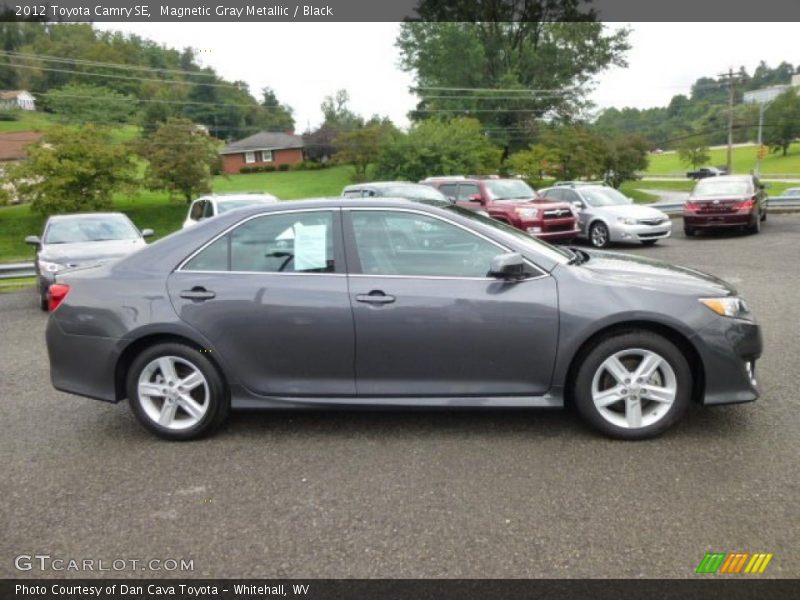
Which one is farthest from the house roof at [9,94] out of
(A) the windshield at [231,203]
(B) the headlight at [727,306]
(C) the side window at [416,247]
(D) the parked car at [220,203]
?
(B) the headlight at [727,306]

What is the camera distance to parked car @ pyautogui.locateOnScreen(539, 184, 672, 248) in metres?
15.2

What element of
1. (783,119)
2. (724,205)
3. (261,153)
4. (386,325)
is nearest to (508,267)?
(386,325)

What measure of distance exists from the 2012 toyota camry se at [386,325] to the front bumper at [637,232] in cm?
1126

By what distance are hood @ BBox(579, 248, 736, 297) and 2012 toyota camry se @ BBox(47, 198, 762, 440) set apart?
0.06 feet

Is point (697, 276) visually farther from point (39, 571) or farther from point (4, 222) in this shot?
point (4, 222)

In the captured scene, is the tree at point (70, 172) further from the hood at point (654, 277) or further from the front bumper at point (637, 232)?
the hood at point (654, 277)

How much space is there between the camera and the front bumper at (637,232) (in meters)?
15.1

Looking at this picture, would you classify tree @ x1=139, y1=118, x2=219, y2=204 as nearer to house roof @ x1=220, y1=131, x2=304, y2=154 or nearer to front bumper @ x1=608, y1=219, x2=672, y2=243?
front bumper @ x1=608, y1=219, x2=672, y2=243

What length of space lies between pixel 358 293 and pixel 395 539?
1.61 m

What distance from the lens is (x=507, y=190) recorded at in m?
16.5

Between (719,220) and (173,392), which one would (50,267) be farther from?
(719,220)

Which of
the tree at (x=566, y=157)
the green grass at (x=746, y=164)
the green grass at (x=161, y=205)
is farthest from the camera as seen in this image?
the green grass at (x=746, y=164)

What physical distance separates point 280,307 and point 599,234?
13215 mm

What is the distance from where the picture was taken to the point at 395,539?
3.06 metres
